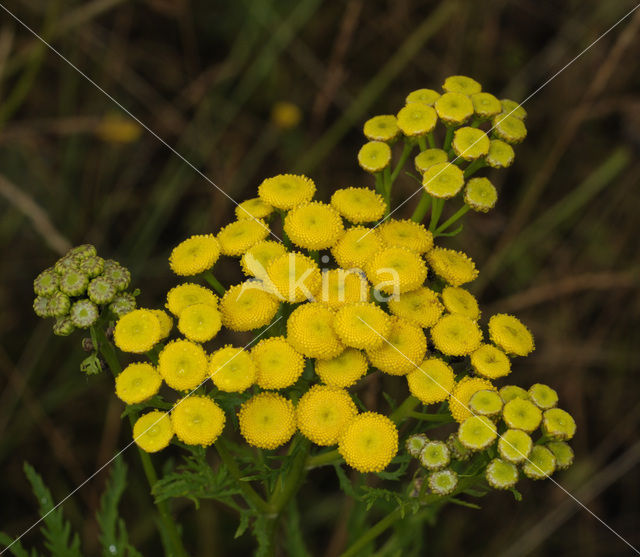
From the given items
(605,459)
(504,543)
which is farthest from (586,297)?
(504,543)

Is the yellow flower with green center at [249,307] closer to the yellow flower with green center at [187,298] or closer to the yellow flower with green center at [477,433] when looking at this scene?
the yellow flower with green center at [187,298]

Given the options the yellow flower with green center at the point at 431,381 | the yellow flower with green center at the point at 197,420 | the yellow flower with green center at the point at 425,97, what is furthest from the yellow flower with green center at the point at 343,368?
the yellow flower with green center at the point at 425,97

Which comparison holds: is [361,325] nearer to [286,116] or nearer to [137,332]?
[137,332]

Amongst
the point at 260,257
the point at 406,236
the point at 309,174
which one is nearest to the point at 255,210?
the point at 260,257

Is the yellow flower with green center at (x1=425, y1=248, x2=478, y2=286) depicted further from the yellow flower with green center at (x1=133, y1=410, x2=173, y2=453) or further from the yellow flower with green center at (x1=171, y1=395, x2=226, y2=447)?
the yellow flower with green center at (x1=133, y1=410, x2=173, y2=453)

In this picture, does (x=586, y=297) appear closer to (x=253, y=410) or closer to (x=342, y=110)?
(x=342, y=110)

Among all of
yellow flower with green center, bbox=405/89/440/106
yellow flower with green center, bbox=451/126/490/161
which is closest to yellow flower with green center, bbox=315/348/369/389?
yellow flower with green center, bbox=451/126/490/161
